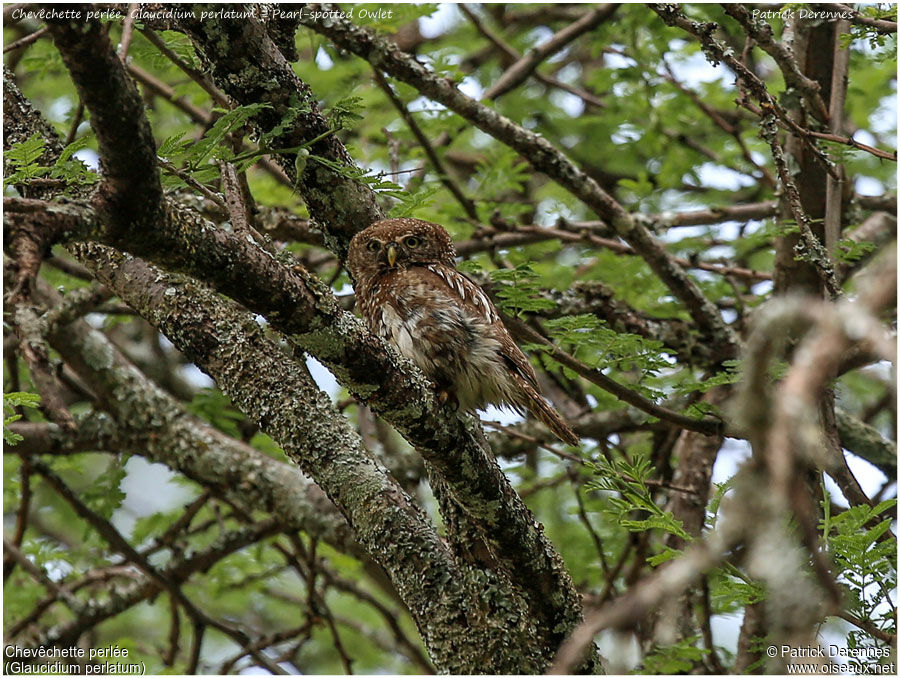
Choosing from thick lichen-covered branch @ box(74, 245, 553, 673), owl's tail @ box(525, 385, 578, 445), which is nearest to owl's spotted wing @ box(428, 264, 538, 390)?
owl's tail @ box(525, 385, 578, 445)

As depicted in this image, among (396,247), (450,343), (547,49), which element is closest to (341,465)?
(450,343)

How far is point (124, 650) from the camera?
497 centimetres

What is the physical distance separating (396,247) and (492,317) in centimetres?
58

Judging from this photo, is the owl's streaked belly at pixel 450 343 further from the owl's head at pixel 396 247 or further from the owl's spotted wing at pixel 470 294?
the owl's head at pixel 396 247

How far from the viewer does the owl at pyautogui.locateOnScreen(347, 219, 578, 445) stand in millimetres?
3986

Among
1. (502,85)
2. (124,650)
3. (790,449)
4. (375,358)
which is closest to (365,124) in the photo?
(502,85)

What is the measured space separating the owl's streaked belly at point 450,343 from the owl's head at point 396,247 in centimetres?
21

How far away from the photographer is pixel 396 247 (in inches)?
170

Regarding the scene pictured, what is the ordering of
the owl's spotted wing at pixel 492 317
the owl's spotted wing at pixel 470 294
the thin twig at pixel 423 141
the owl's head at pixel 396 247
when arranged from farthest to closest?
the thin twig at pixel 423 141
the owl's spotted wing at pixel 470 294
the owl's spotted wing at pixel 492 317
the owl's head at pixel 396 247

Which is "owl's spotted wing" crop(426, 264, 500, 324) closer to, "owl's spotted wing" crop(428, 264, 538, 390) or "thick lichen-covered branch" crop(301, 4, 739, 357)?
"owl's spotted wing" crop(428, 264, 538, 390)

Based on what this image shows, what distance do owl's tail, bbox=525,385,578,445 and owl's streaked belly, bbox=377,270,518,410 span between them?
105 mm

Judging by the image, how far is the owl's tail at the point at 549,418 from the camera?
3.86 meters

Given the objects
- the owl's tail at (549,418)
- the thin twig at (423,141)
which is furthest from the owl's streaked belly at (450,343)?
the thin twig at (423,141)

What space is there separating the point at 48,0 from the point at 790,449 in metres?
1.89
